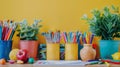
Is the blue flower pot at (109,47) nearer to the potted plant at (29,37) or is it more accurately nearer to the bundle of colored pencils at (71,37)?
the bundle of colored pencils at (71,37)

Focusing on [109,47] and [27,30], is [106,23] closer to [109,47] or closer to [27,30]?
[109,47]

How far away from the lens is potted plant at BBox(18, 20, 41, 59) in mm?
1062

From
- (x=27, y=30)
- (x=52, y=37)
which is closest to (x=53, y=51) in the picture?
(x=52, y=37)

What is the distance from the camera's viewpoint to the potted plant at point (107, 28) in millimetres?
983

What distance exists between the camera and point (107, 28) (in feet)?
3.26

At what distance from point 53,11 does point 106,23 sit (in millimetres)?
328

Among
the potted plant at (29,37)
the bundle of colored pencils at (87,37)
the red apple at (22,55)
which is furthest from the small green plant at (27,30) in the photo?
the bundle of colored pencils at (87,37)

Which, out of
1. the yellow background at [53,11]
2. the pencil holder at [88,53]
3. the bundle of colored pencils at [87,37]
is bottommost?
the pencil holder at [88,53]

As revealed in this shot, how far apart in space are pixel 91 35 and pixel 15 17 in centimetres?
45

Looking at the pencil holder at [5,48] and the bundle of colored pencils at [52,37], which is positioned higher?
the bundle of colored pencils at [52,37]

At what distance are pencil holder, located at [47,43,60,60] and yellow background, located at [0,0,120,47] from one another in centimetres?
13

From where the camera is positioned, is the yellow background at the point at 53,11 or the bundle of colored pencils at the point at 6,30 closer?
the bundle of colored pencils at the point at 6,30

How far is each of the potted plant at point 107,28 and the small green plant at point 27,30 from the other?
11.2 inches

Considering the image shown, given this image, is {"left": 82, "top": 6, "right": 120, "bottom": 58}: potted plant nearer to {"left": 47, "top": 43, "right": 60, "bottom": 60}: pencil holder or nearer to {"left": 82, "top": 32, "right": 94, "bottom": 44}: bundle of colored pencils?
{"left": 82, "top": 32, "right": 94, "bottom": 44}: bundle of colored pencils
